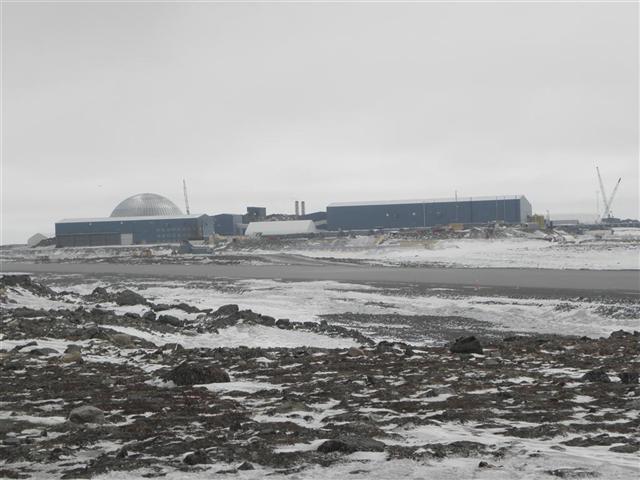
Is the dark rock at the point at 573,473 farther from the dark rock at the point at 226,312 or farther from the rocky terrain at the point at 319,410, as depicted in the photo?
the dark rock at the point at 226,312

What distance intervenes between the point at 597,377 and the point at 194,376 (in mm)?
6567

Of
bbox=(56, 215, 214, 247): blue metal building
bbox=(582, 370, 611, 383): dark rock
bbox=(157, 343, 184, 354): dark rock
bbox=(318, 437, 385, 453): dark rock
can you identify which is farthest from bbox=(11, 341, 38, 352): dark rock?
bbox=(56, 215, 214, 247): blue metal building

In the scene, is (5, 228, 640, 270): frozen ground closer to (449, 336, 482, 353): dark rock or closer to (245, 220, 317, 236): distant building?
(245, 220, 317, 236): distant building

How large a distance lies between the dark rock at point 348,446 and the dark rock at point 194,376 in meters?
4.72

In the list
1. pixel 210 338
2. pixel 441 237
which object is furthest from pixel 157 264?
pixel 210 338

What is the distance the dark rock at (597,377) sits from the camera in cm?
1055

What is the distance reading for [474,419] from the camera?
8406mm

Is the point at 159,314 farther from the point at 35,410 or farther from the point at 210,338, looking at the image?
the point at 35,410

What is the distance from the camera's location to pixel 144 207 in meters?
146

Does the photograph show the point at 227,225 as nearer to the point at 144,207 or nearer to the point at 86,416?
the point at 144,207

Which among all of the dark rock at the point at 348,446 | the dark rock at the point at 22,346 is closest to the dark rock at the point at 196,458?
the dark rock at the point at 348,446

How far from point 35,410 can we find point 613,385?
8430mm

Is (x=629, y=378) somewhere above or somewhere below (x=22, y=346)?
above

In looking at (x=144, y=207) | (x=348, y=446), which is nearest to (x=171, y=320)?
(x=348, y=446)
